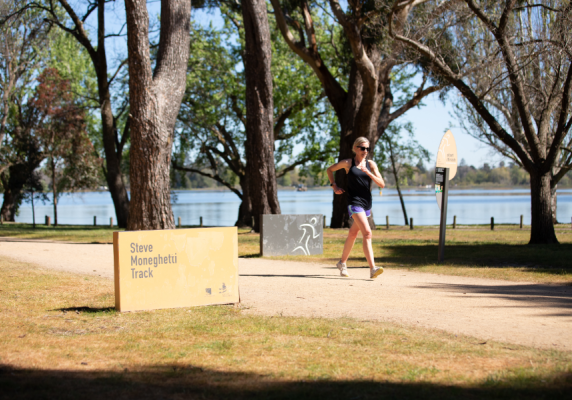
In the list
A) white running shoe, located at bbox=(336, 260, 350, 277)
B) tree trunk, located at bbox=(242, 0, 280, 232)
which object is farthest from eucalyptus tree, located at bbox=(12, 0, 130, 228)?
white running shoe, located at bbox=(336, 260, 350, 277)

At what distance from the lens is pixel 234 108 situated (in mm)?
32656

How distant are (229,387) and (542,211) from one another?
14.3 m

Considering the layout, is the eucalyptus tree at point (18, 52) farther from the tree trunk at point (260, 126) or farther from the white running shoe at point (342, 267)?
the white running shoe at point (342, 267)

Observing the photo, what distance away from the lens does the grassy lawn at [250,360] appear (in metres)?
3.74

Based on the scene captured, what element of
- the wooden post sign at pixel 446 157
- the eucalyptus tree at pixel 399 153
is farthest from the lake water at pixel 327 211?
the wooden post sign at pixel 446 157

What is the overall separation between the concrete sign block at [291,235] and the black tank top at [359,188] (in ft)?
13.1

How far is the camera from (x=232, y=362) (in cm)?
439

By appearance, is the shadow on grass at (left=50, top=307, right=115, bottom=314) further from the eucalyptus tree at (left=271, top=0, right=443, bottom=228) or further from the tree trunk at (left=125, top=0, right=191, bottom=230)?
the eucalyptus tree at (left=271, top=0, right=443, bottom=228)

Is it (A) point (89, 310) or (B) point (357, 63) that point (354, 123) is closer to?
(B) point (357, 63)

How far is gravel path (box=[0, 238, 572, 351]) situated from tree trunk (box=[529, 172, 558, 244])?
767cm

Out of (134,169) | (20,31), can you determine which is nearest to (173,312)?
(134,169)

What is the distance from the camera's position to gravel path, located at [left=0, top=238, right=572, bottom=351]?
5500 millimetres

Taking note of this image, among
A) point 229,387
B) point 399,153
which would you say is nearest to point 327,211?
point 399,153

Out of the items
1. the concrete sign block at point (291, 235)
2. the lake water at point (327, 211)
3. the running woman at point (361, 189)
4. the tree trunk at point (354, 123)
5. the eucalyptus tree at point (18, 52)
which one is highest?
the eucalyptus tree at point (18, 52)
